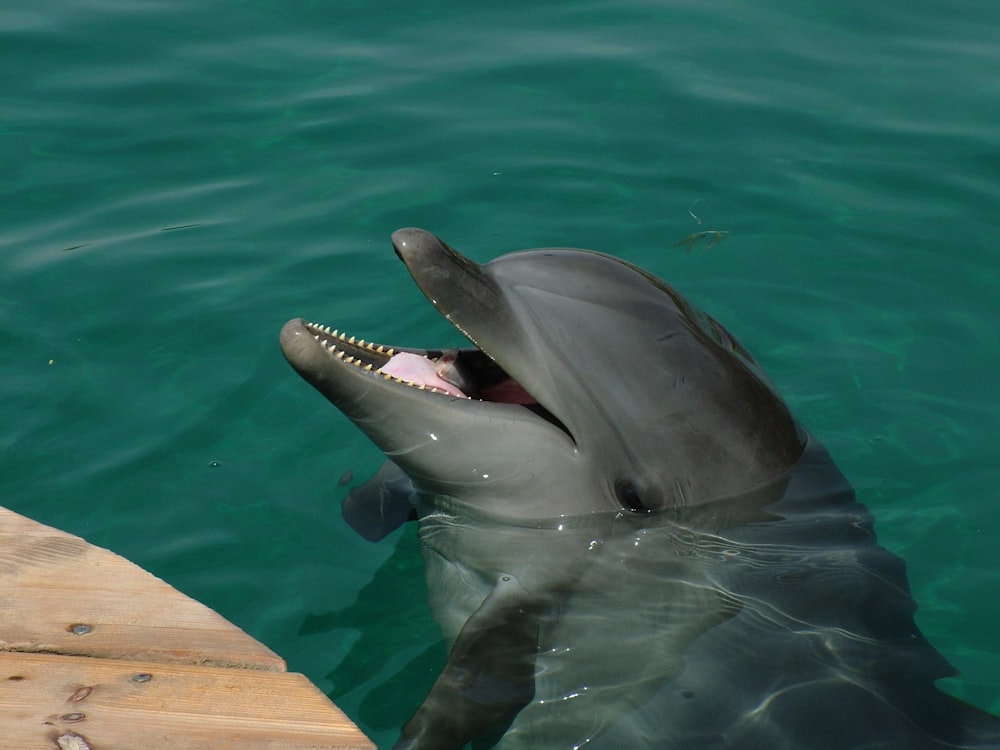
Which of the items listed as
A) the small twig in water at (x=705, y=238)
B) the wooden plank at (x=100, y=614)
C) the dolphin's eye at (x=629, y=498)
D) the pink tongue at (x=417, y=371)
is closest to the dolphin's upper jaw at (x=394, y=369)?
the pink tongue at (x=417, y=371)

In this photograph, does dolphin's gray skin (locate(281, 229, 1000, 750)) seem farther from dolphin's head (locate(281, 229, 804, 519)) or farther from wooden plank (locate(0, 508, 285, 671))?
wooden plank (locate(0, 508, 285, 671))

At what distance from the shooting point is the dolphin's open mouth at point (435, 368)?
196 inches

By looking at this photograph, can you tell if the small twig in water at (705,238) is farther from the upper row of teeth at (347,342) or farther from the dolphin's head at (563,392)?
the upper row of teeth at (347,342)

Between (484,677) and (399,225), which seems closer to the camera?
(484,677)

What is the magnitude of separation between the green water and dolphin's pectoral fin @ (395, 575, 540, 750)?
2.24ft

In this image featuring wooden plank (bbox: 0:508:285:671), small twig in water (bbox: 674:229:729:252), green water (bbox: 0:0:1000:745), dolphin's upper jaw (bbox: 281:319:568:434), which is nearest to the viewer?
wooden plank (bbox: 0:508:285:671)

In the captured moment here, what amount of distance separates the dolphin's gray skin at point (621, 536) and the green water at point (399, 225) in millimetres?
726

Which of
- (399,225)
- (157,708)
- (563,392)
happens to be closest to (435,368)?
(563,392)

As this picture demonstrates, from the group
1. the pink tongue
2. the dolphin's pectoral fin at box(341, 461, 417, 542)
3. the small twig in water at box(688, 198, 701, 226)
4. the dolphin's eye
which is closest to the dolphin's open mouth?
the pink tongue

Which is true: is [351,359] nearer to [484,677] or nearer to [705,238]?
[484,677]

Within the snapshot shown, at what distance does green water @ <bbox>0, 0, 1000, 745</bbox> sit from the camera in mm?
6281

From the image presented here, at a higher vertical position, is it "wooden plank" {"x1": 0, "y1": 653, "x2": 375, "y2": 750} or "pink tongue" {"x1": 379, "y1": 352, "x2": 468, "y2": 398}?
"pink tongue" {"x1": 379, "y1": 352, "x2": 468, "y2": 398}

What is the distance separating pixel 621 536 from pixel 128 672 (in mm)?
2046

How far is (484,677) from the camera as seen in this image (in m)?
4.71
